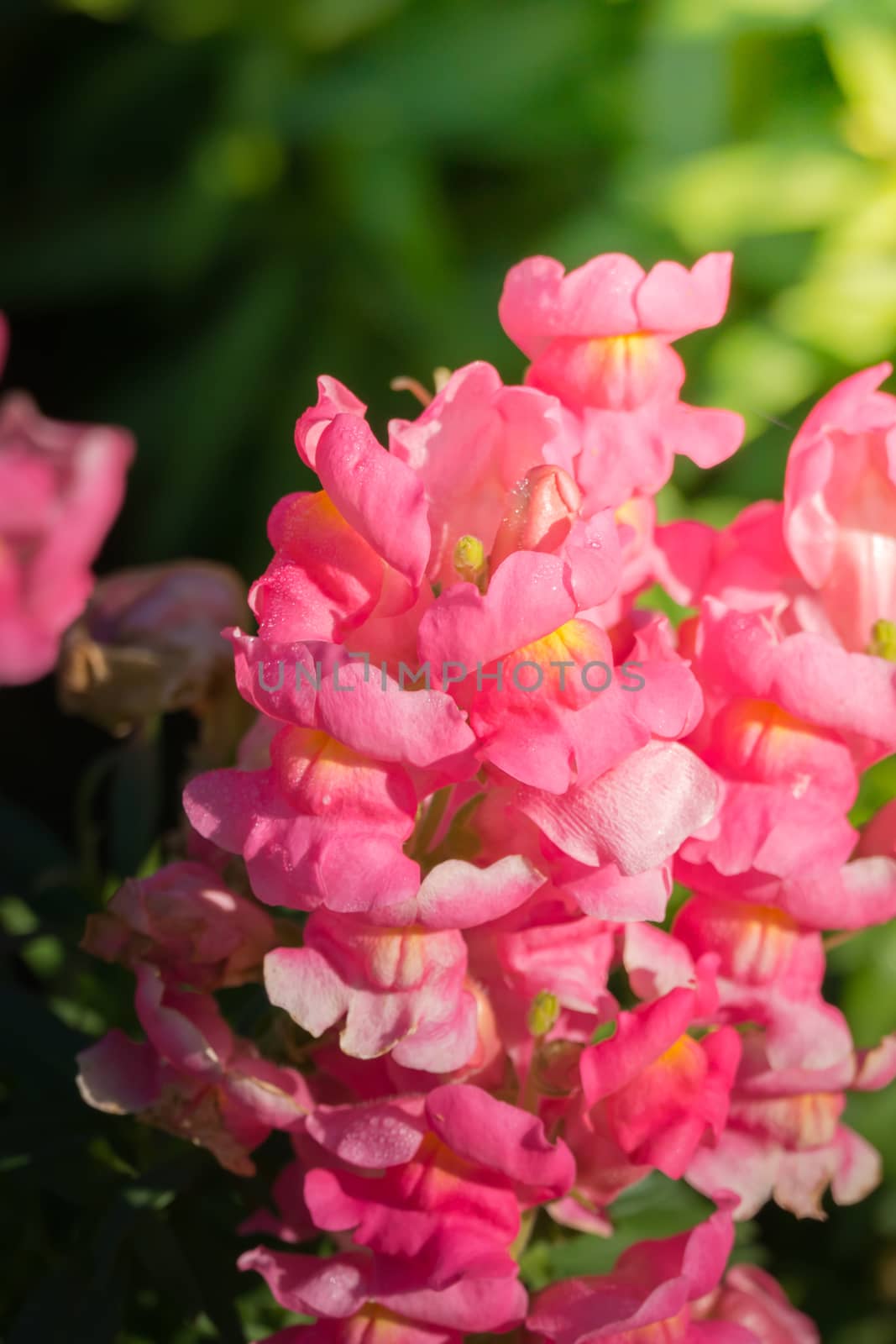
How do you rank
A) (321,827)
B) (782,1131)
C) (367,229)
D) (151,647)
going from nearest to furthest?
1. (321,827)
2. (782,1131)
3. (151,647)
4. (367,229)

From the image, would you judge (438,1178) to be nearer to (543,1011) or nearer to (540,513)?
(543,1011)

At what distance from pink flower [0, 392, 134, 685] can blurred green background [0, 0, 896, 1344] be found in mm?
232

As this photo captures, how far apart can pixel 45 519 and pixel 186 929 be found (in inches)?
29.6

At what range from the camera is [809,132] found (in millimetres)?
1541

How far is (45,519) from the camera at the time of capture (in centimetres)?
121

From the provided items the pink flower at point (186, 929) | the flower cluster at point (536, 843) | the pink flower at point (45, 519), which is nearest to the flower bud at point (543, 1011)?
the flower cluster at point (536, 843)

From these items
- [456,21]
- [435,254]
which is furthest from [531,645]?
[456,21]

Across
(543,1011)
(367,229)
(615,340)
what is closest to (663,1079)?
(543,1011)

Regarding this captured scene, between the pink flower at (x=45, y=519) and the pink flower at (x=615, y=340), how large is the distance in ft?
2.43

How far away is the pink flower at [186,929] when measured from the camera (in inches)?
21.3

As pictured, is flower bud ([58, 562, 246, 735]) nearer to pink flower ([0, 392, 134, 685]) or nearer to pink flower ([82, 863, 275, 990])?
pink flower ([82, 863, 275, 990])

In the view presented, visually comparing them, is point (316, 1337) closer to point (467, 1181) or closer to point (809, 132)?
point (467, 1181)

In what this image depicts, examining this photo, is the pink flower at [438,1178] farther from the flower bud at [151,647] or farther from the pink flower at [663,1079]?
the flower bud at [151,647]

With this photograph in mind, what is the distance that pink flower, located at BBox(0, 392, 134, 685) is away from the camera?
1187 mm
